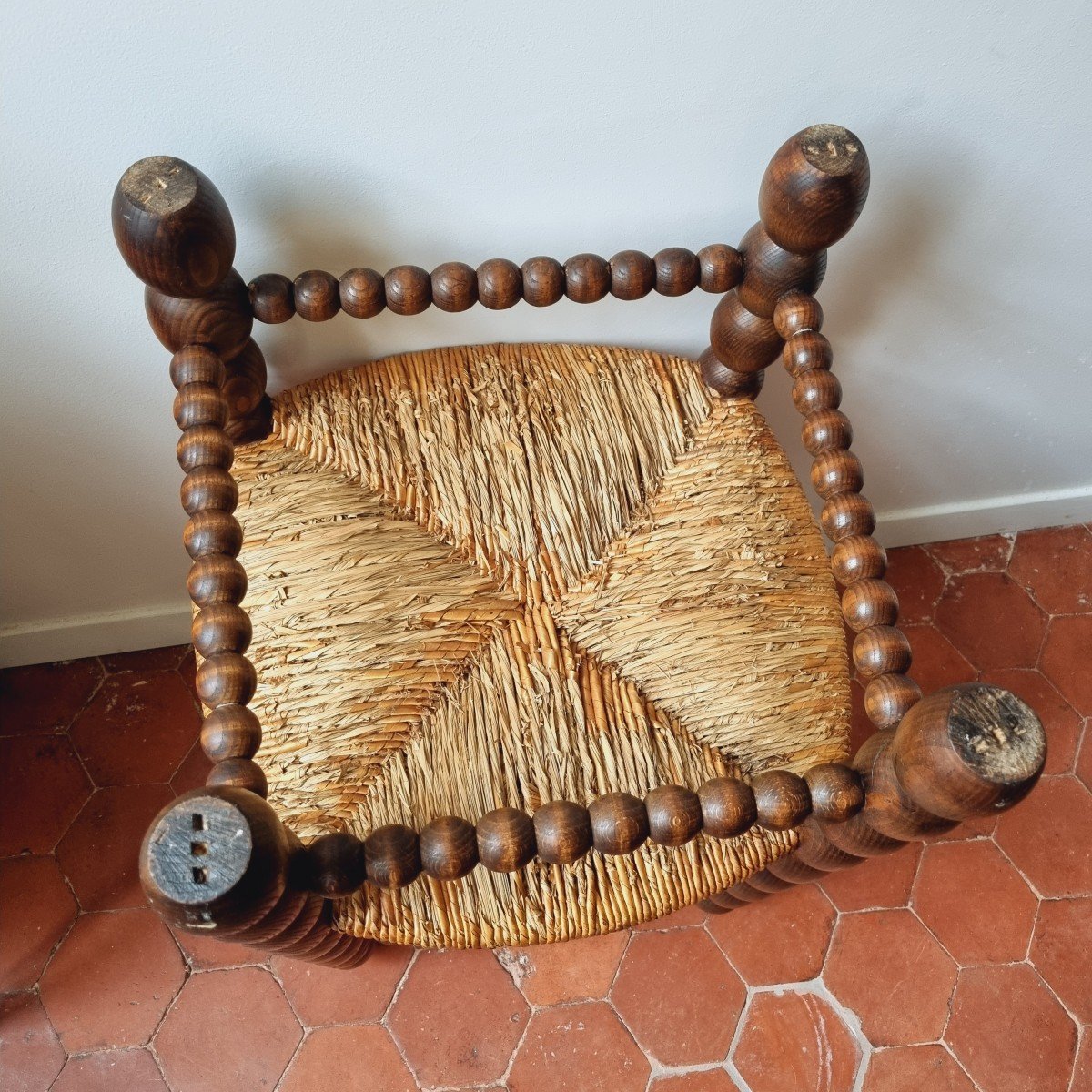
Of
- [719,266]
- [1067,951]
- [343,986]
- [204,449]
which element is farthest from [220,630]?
[1067,951]

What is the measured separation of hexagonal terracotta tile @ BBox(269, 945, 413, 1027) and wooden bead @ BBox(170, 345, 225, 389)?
0.67 m

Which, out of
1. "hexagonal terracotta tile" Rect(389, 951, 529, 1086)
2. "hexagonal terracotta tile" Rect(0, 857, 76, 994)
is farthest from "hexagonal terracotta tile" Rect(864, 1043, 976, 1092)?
"hexagonal terracotta tile" Rect(0, 857, 76, 994)

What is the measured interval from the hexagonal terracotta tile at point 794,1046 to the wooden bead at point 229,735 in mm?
732

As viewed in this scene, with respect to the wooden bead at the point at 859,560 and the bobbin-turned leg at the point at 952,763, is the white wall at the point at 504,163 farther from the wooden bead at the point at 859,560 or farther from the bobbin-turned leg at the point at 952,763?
the bobbin-turned leg at the point at 952,763

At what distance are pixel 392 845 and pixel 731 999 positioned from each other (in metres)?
0.67

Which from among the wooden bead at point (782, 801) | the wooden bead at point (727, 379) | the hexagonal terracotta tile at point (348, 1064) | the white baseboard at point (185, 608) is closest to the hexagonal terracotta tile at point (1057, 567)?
the white baseboard at point (185, 608)

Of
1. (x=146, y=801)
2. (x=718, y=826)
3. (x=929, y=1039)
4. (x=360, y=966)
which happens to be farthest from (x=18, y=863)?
(x=929, y=1039)

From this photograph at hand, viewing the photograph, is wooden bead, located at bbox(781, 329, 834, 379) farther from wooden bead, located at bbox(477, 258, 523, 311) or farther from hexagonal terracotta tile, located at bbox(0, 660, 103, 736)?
hexagonal terracotta tile, located at bbox(0, 660, 103, 736)

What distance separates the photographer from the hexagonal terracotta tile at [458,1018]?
981mm

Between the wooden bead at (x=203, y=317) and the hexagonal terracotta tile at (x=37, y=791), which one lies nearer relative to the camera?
the wooden bead at (x=203, y=317)

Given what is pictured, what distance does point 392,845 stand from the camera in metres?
0.52

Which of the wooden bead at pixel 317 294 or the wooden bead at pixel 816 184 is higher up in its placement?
the wooden bead at pixel 816 184

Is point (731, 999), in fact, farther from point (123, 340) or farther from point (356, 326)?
point (123, 340)

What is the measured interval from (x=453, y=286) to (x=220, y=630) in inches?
12.2
